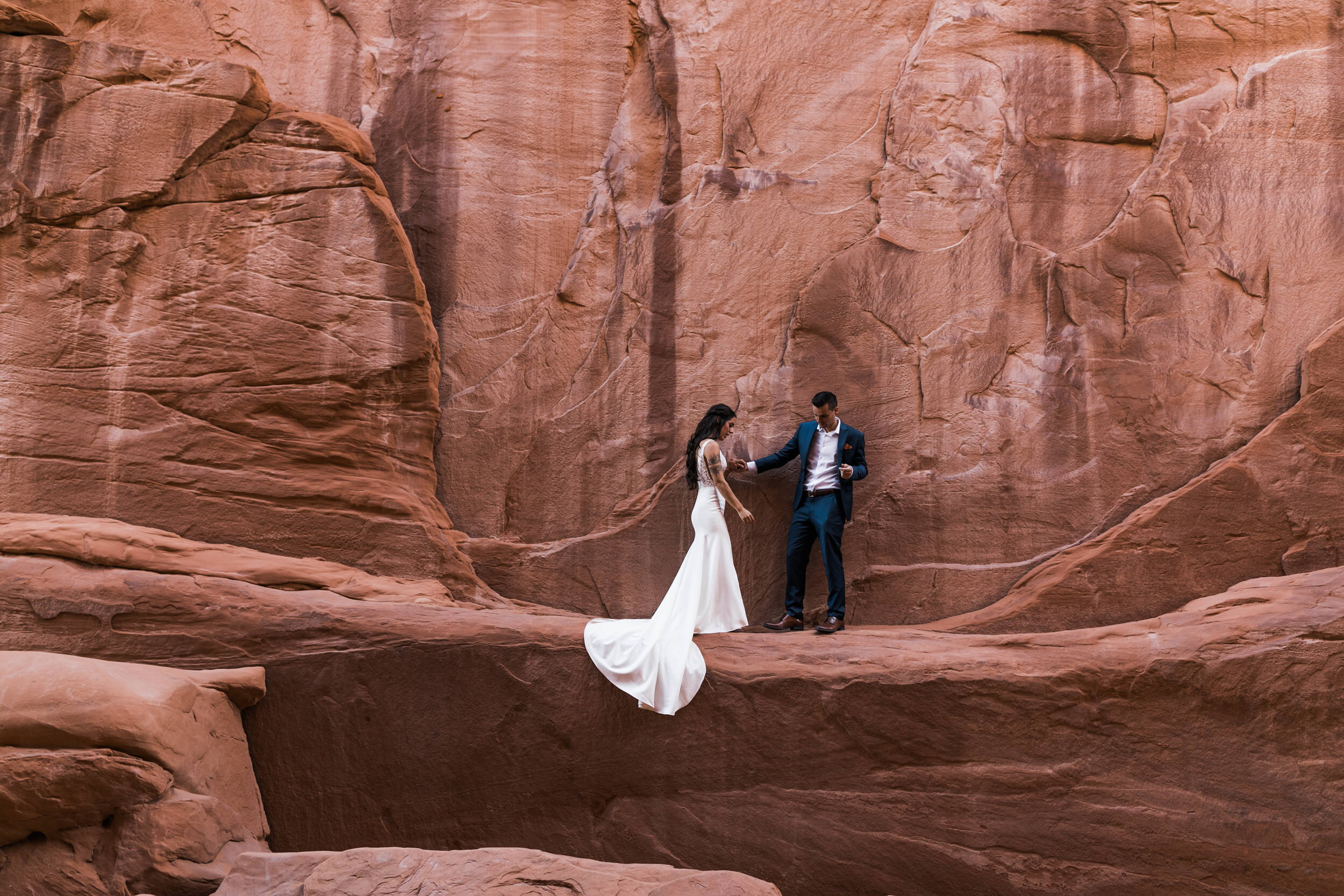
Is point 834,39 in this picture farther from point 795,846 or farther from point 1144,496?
point 795,846

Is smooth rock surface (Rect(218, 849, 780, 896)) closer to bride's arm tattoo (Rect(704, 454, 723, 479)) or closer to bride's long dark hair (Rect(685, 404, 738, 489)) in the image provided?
bride's arm tattoo (Rect(704, 454, 723, 479))

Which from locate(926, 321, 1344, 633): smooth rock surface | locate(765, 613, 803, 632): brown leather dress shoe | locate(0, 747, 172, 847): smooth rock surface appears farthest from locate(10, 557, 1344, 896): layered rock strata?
locate(0, 747, 172, 847): smooth rock surface

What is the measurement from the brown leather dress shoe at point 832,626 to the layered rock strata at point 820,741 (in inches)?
8.5

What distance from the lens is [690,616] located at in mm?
5887

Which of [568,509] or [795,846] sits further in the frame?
[568,509]

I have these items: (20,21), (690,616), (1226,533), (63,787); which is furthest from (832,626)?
(20,21)

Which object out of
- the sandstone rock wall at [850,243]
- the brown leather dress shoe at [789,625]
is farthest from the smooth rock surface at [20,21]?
the brown leather dress shoe at [789,625]

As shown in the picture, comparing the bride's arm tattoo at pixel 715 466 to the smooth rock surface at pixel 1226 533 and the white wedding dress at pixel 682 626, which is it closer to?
the white wedding dress at pixel 682 626

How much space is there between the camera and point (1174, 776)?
520 cm

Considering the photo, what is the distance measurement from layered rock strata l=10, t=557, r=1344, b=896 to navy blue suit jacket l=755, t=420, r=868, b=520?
3.19ft

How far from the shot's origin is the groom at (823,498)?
630 centimetres

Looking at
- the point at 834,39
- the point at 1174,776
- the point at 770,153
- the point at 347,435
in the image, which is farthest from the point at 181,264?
the point at 1174,776

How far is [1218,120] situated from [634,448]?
187 inches

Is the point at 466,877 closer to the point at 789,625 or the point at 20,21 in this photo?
the point at 789,625
